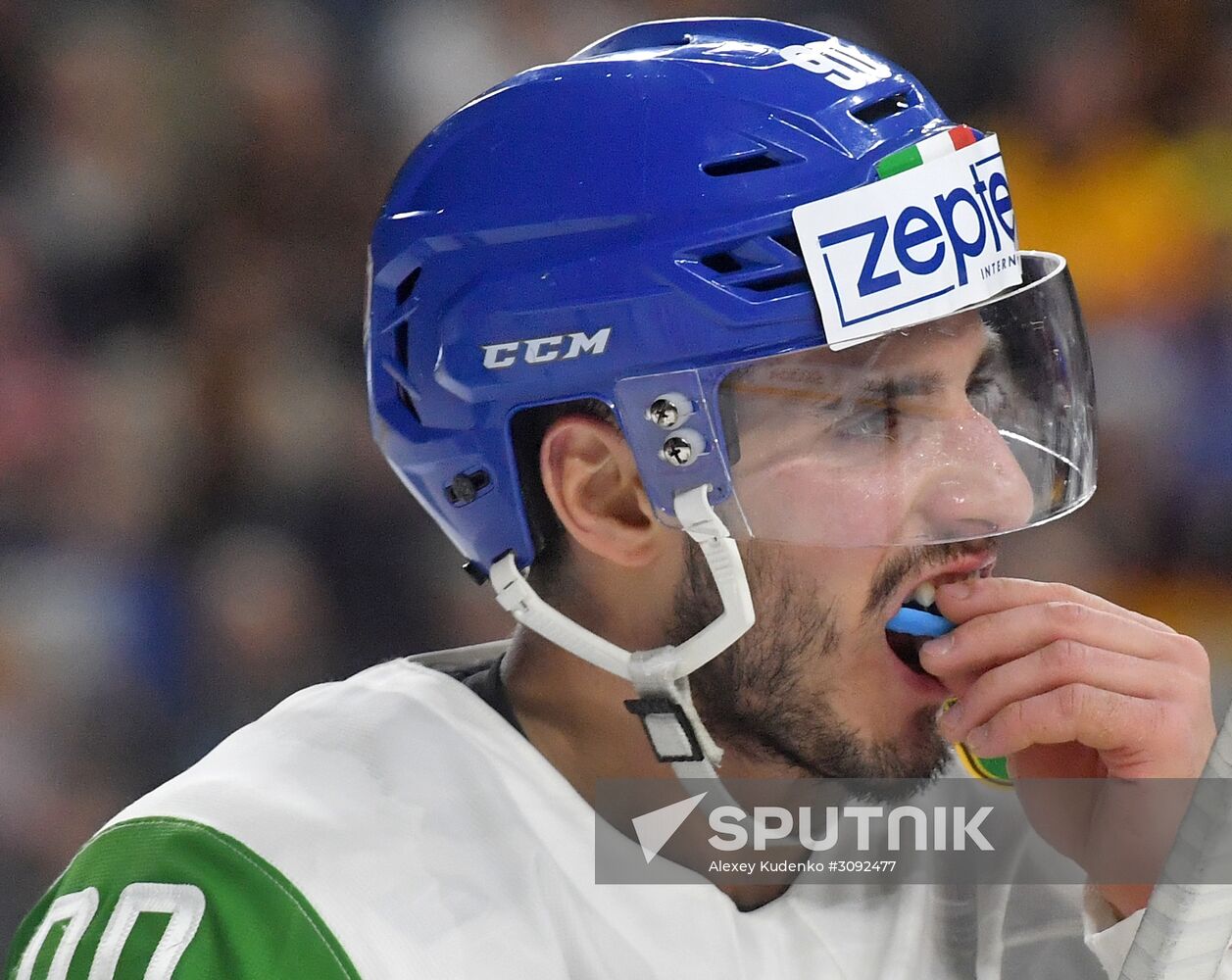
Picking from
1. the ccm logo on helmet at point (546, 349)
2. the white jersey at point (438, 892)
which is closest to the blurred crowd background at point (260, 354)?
the white jersey at point (438, 892)

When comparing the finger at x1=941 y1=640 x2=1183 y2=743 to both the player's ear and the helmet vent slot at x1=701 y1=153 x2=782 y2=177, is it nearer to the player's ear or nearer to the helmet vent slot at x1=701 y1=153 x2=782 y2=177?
the player's ear

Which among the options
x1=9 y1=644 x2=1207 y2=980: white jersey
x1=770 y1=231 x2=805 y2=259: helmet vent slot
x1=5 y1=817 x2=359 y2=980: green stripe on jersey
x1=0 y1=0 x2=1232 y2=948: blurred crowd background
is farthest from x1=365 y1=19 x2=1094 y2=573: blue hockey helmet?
x1=0 y1=0 x2=1232 y2=948: blurred crowd background

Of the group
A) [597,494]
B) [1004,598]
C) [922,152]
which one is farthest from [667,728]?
[922,152]

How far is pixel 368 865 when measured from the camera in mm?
1292

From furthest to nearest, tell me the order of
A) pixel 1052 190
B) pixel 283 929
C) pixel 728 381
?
pixel 1052 190
pixel 728 381
pixel 283 929

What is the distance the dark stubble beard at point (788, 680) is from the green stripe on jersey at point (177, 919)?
1.38ft

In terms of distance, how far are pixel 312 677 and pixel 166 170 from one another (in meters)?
1.07

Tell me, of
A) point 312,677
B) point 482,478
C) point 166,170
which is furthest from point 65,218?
point 482,478

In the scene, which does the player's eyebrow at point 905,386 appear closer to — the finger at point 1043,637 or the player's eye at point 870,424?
the player's eye at point 870,424

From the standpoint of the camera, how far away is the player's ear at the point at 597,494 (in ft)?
4.66

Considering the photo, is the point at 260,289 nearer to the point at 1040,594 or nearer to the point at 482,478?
the point at 482,478

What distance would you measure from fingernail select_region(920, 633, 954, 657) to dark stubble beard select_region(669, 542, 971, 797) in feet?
0.20

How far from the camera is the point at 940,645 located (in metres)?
1.41

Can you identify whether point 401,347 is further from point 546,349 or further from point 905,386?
point 905,386
